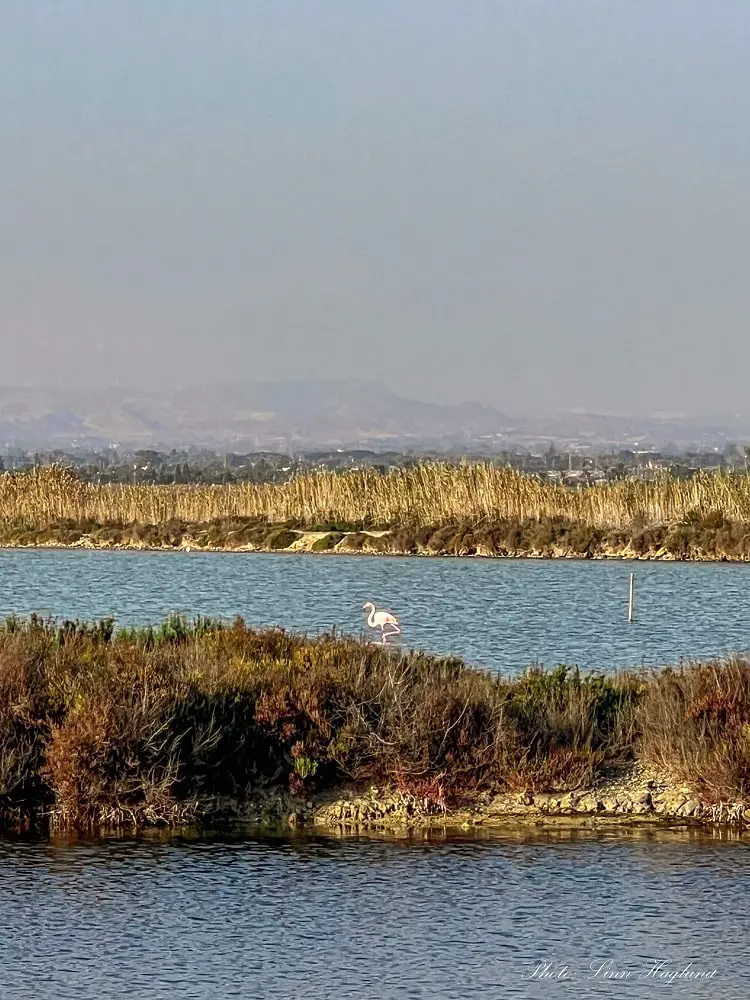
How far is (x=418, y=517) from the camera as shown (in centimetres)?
Result: 6425

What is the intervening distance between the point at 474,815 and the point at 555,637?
15801mm

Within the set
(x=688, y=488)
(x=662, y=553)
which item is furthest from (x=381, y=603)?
(x=688, y=488)

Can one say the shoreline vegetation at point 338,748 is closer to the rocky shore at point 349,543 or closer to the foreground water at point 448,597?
the foreground water at point 448,597

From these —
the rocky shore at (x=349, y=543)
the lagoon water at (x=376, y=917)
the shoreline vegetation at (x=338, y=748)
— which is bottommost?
the rocky shore at (x=349, y=543)

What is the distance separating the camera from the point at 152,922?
37.3 feet

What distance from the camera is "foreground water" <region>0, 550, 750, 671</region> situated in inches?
1153

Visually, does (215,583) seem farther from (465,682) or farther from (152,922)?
(152,922)

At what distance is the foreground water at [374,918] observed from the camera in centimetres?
1020

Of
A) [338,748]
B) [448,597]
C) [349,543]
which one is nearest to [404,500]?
[349,543]

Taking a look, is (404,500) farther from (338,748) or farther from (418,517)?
(338,748)

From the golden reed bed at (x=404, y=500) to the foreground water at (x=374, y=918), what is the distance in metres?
48.1

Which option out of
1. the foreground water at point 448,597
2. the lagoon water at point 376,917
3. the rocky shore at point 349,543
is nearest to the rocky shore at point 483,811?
the lagoon water at point 376,917

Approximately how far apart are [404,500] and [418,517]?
933 mm

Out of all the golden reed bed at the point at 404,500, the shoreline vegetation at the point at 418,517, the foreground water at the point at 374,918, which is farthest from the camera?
the golden reed bed at the point at 404,500
